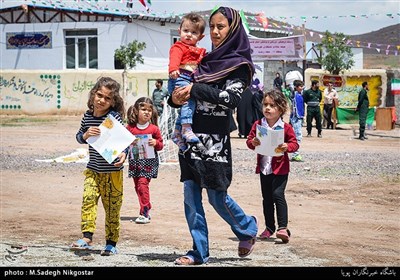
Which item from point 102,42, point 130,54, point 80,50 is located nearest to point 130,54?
point 130,54

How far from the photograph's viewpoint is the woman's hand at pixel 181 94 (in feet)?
21.0

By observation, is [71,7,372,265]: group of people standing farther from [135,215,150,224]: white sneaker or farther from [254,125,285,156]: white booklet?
[135,215,150,224]: white sneaker

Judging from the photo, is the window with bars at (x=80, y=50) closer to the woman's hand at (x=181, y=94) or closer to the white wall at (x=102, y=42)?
the white wall at (x=102, y=42)

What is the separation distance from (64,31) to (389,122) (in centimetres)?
2156

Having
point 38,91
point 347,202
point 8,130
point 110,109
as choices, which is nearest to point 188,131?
point 110,109

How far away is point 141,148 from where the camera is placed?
9.91 m

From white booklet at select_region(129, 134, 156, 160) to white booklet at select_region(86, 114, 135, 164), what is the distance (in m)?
2.68

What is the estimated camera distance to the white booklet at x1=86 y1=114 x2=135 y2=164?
7133 mm

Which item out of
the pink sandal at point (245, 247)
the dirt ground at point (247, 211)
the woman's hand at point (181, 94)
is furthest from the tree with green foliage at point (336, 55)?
the woman's hand at point (181, 94)

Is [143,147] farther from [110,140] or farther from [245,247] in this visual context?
[245,247]

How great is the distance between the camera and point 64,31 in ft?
146

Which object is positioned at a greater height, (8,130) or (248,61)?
(248,61)

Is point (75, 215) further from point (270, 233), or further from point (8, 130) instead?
point (8, 130)

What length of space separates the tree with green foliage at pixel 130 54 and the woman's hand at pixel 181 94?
114 ft
